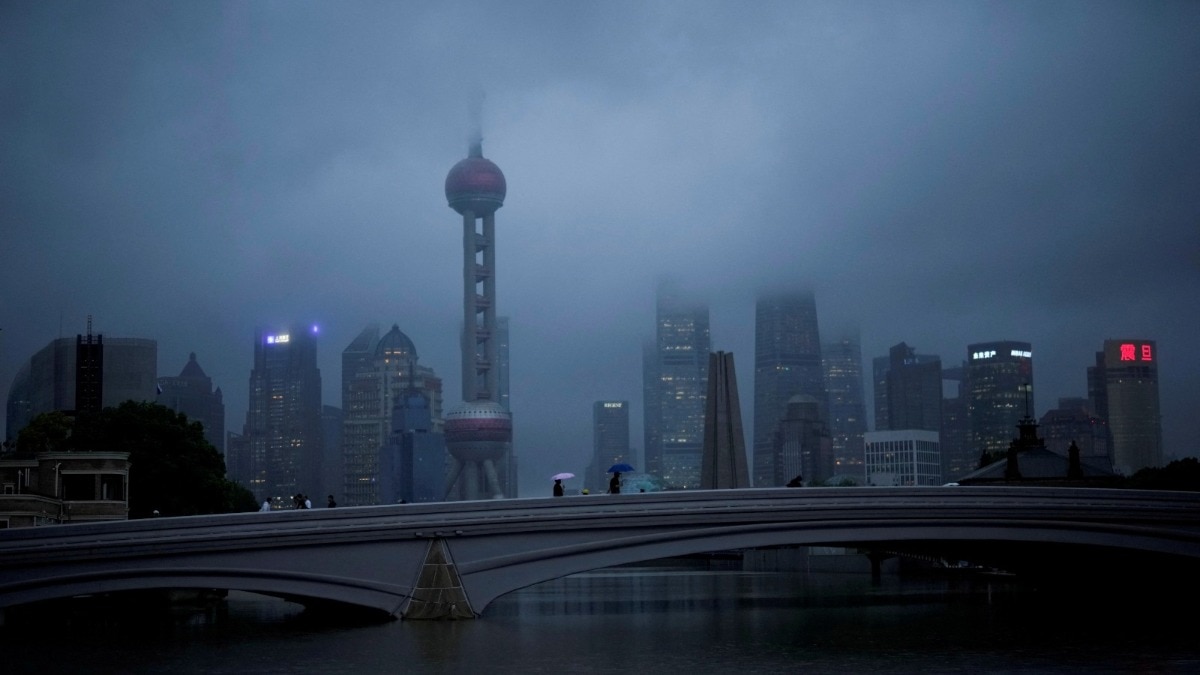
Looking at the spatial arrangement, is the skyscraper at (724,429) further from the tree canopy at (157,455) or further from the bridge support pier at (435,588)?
the bridge support pier at (435,588)

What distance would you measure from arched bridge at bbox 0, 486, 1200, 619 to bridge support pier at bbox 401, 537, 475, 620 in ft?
0.19

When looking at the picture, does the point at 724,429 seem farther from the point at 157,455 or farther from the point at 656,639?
the point at 656,639

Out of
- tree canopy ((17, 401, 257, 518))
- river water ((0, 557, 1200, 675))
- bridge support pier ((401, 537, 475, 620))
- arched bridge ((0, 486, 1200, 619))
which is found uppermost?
tree canopy ((17, 401, 257, 518))

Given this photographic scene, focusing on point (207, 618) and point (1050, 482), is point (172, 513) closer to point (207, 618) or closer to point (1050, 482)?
point (207, 618)

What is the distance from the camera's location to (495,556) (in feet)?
194

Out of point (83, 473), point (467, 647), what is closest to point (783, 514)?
point (467, 647)

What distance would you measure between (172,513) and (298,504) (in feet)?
94.0

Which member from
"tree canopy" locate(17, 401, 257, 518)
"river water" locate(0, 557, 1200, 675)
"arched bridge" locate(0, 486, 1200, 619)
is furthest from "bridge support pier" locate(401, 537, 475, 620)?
"tree canopy" locate(17, 401, 257, 518)

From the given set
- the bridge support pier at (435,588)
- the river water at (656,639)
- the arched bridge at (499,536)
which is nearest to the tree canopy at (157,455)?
the river water at (656,639)

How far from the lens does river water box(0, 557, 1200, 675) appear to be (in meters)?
47.5

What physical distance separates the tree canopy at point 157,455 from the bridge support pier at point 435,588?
38056 mm

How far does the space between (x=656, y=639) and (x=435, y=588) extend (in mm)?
9393

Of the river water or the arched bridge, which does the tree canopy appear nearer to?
the river water

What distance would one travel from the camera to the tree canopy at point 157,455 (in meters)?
93.0
